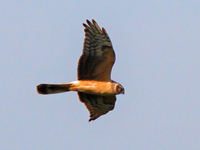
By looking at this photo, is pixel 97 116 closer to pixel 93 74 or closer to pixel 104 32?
pixel 93 74

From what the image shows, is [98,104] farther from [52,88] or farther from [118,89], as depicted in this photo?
[52,88]

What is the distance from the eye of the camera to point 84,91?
704 inches

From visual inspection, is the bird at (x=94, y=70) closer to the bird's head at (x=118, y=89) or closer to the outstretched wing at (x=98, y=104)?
the bird's head at (x=118, y=89)

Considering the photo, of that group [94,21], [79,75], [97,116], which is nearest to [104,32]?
[94,21]

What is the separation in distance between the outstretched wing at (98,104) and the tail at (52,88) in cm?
95

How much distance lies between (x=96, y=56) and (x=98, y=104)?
1.89 meters

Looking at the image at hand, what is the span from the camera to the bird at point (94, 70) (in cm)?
1736

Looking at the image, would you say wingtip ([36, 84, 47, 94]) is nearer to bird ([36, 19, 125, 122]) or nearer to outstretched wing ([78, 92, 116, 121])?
bird ([36, 19, 125, 122])

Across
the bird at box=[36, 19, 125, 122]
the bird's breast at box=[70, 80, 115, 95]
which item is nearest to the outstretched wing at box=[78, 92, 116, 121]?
the bird at box=[36, 19, 125, 122]

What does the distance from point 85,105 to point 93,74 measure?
1.22 m

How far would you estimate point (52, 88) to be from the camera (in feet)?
58.5

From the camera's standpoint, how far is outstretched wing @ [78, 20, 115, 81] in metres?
17.3

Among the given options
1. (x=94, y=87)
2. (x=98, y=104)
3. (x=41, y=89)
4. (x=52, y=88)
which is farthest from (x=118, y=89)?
(x=41, y=89)

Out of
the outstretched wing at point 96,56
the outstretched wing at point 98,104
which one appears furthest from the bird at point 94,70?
the outstretched wing at point 98,104
